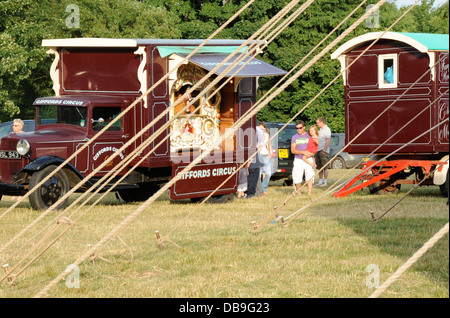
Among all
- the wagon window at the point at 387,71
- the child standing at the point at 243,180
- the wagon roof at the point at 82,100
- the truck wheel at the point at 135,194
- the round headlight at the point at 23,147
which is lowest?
the truck wheel at the point at 135,194

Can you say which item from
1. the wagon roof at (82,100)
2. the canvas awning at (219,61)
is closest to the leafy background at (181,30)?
the wagon roof at (82,100)

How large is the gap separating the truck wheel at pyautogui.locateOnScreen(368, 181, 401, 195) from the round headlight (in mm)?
7421

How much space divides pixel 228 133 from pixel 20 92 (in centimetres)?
2741

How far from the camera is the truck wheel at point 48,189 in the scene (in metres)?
14.7

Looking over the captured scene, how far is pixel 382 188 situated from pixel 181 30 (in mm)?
24401

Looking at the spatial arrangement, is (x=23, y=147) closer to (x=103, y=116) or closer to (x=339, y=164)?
(x=103, y=116)

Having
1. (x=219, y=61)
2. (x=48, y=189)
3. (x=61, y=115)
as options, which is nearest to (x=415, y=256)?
(x=48, y=189)

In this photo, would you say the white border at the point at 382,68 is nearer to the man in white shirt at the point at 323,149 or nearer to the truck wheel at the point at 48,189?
the man in white shirt at the point at 323,149

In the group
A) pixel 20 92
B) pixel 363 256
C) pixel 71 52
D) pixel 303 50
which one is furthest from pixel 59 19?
pixel 363 256

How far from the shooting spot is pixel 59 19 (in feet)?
107

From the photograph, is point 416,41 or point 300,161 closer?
point 416,41

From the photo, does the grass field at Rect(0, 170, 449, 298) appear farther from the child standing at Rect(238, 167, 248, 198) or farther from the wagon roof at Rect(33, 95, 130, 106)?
the child standing at Rect(238, 167, 248, 198)

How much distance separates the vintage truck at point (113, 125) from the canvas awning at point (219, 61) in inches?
0.8

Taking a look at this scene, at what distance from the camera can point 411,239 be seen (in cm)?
1073
